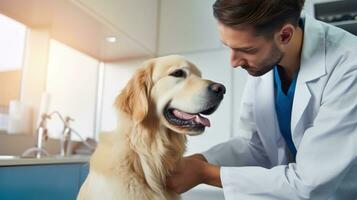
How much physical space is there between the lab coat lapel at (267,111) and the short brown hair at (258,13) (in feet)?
0.82

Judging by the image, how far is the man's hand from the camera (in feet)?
2.65

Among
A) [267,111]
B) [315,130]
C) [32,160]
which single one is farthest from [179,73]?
[32,160]

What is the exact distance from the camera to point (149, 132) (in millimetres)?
892

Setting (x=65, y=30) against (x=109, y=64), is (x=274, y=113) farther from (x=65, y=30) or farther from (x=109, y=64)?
(x=109, y=64)

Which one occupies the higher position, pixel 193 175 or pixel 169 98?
pixel 169 98

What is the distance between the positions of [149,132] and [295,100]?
1.41ft

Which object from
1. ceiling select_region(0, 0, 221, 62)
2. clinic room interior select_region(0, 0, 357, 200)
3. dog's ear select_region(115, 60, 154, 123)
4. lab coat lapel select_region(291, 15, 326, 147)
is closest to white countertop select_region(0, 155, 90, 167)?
clinic room interior select_region(0, 0, 357, 200)

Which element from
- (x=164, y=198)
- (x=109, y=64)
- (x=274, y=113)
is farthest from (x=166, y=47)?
(x=164, y=198)

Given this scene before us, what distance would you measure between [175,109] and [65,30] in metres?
1.33

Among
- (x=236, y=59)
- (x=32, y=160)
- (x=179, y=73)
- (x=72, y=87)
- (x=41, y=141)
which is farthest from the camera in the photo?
(x=72, y=87)

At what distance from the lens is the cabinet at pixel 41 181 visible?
3.79 feet

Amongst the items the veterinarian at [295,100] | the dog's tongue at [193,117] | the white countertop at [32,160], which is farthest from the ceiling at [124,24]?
the veterinarian at [295,100]

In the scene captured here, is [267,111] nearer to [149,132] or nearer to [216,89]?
[216,89]

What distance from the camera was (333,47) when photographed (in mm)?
867
